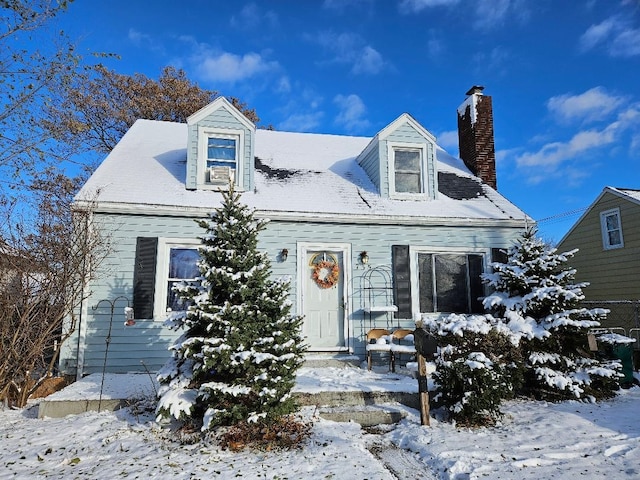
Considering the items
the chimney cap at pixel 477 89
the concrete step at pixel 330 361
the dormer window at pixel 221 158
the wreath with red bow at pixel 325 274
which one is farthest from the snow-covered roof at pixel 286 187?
the concrete step at pixel 330 361

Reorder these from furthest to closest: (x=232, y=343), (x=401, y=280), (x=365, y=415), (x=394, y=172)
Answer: (x=394, y=172)
(x=401, y=280)
(x=365, y=415)
(x=232, y=343)

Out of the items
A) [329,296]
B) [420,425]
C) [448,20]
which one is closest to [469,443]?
[420,425]

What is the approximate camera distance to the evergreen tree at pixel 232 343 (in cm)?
466

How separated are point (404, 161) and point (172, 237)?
19.0 feet

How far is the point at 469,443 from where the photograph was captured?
15.0ft

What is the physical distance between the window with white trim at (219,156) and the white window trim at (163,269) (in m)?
1.49

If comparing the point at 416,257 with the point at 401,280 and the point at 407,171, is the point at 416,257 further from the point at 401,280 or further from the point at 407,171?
the point at 407,171

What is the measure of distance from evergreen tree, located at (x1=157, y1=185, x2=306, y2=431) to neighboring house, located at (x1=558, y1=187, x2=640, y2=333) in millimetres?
11826

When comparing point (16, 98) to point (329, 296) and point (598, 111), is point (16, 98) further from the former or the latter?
point (598, 111)

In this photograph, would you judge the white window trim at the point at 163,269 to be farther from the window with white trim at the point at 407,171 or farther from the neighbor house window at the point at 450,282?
the neighbor house window at the point at 450,282

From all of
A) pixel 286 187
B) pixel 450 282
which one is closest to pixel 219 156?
pixel 286 187

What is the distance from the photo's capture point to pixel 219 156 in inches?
371

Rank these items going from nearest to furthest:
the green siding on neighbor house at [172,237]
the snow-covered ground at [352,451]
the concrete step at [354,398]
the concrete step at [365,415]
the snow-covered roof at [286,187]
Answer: the snow-covered ground at [352,451]
the concrete step at [365,415]
the concrete step at [354,398]
the green siding on neighbor house at [172,237]
the snow-covered roof at [286,187]

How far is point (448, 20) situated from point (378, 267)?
276 inches
